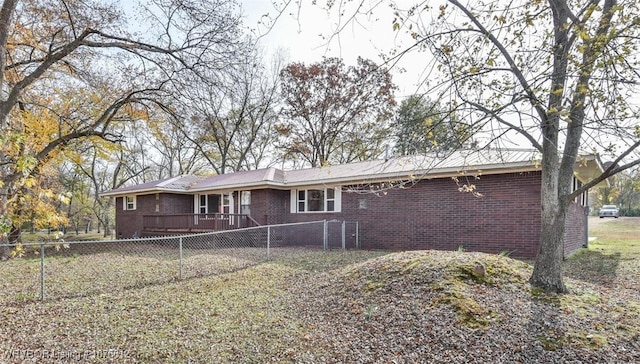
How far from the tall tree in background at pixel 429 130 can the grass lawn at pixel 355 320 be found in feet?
6.44

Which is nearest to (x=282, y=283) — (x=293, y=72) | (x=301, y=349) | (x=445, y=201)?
(x=301, y=349)

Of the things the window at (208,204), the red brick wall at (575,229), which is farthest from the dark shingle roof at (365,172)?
the red brick wall at (575,229)

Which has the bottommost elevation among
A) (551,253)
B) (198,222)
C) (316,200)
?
(198,222)

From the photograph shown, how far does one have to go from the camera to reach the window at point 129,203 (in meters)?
21.4

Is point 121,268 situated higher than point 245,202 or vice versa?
point 245,202

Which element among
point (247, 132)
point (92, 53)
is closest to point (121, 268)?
point (92, 53)

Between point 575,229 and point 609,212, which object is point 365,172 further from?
point 609,212

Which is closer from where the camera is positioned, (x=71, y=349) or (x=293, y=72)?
(x=71, y=349)

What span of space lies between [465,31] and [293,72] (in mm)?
21703

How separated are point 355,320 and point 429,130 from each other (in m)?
2.70

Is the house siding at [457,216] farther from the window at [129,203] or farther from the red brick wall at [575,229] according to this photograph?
the window at [129,203]

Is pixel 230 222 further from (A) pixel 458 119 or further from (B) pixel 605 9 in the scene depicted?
(B) pixel 605 9

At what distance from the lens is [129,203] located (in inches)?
858

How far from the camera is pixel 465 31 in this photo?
5.23 metres
